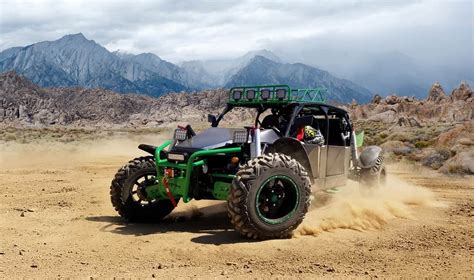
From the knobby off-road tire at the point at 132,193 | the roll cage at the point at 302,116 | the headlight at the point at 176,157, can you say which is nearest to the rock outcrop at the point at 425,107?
the roll cage at the point at 302,116

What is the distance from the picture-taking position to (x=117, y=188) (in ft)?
27.2

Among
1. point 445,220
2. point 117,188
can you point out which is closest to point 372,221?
point 445,220

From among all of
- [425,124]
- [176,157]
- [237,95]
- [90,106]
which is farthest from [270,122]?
[90,106]

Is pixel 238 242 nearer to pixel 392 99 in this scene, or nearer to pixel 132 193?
pixel 132 193

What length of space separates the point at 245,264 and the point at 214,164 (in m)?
2.17

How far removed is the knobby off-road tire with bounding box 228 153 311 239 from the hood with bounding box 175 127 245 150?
0.85 metres

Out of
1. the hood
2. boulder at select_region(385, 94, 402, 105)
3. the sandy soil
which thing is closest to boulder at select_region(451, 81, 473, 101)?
boulder at select_region(385, 94, 402, 105)

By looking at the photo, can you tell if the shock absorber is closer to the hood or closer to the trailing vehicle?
the trailing vehicle

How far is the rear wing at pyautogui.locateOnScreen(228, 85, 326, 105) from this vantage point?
830cm

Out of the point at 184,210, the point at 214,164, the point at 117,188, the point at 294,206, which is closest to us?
the point at 294,206

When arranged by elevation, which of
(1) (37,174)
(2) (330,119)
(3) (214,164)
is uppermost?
(2) (330,119)

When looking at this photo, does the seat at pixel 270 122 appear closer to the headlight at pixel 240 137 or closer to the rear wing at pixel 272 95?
the rear wing at pixel 272 95

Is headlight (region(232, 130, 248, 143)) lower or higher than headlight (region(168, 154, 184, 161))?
higher

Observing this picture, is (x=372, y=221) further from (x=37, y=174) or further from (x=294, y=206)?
(x=37, y=174)
